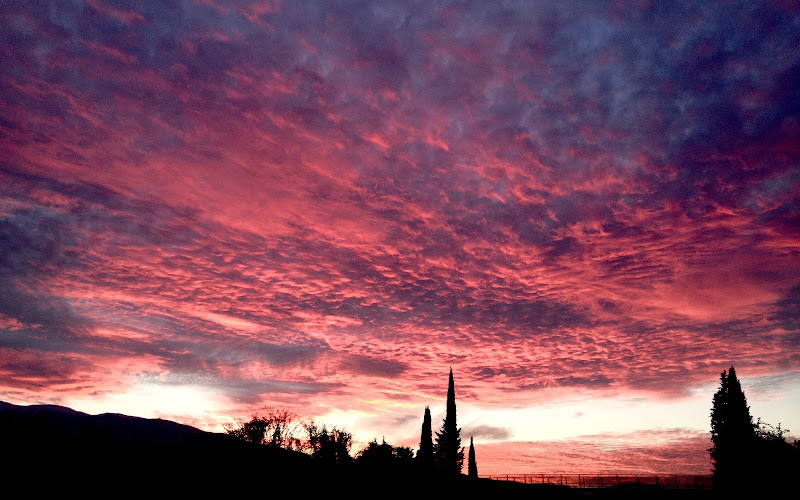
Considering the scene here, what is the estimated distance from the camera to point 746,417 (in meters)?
51.0

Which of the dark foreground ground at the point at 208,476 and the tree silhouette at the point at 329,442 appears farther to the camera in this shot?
the tree silhouette at the point at 329,442

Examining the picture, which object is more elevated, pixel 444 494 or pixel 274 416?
pixel 274 416

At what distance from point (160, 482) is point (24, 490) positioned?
27.5 ft

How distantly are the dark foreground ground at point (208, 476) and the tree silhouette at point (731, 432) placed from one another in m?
18.8

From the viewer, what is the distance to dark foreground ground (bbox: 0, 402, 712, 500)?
33.1 metres

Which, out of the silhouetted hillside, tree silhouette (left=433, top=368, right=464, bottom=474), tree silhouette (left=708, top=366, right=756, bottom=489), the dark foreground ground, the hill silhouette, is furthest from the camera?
tree silhouette (left=433, top=368, right=464, bottom=474)

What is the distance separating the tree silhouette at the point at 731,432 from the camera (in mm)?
48094

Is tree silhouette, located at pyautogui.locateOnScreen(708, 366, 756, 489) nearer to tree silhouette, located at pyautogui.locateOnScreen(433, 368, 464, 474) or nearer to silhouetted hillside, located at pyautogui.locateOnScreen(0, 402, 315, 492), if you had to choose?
tree silhouette, located at pyautogui.locateOnScreen(433, 368, 464, 474)

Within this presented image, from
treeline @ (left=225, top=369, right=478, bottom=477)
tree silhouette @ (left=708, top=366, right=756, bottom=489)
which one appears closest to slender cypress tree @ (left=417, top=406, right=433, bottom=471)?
treeline @ (left=225, top=369, right=478, bottom=477)

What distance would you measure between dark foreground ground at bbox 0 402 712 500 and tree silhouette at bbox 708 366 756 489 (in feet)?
61.8

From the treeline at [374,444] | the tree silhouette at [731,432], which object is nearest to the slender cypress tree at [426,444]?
the treeline at [374,444]

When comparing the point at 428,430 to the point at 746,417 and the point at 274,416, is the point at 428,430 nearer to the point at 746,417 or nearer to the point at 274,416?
the point at 274,416

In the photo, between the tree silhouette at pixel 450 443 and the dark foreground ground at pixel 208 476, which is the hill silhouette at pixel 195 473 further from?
the tree silhouette at pixel 450 443

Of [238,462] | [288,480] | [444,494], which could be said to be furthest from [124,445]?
[444,494]
